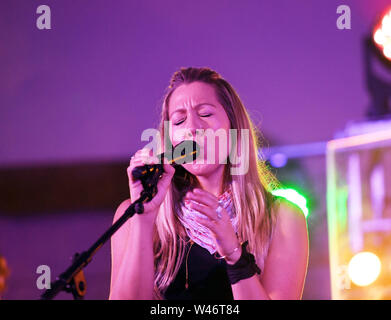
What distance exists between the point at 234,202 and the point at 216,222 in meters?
0.38

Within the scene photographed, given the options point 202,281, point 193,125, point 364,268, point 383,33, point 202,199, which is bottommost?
point 364,268

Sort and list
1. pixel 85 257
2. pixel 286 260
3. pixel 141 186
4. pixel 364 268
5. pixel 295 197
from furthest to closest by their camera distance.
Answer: pixel 364 268
pixel 295 197
pixel 286 260
pixel 141 186
pixel 85 257

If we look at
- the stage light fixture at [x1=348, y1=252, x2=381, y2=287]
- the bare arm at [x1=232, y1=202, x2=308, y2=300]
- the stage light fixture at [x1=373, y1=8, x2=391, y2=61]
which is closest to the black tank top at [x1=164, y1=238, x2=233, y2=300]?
the bare arm at [x1=232, y1=202, x2=308, y2=300]

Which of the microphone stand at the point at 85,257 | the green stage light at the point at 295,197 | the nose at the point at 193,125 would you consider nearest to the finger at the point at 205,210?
the microphone stand at the point at 85,257

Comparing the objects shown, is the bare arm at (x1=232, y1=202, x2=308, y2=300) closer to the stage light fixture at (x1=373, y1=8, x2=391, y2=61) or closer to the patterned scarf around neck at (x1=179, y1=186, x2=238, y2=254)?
the patterned scarf around neck at (x1=179, y1=186, x2=238, y2=254)

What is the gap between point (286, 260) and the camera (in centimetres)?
141

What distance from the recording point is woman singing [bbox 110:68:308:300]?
138 centimetres

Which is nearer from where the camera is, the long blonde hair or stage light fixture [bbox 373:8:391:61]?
the long blonde hair

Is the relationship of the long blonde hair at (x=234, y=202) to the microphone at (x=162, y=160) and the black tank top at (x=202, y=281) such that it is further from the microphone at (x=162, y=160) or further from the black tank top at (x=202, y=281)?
the microphone at (x=162, y=160)

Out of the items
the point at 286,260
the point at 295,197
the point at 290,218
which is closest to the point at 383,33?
the point at 295,197

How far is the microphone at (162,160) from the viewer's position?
1146mm

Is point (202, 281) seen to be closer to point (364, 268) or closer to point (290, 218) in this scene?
point (290, 218)

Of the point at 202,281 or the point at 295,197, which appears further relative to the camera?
the point at 295,197

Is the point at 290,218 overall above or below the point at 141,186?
below
